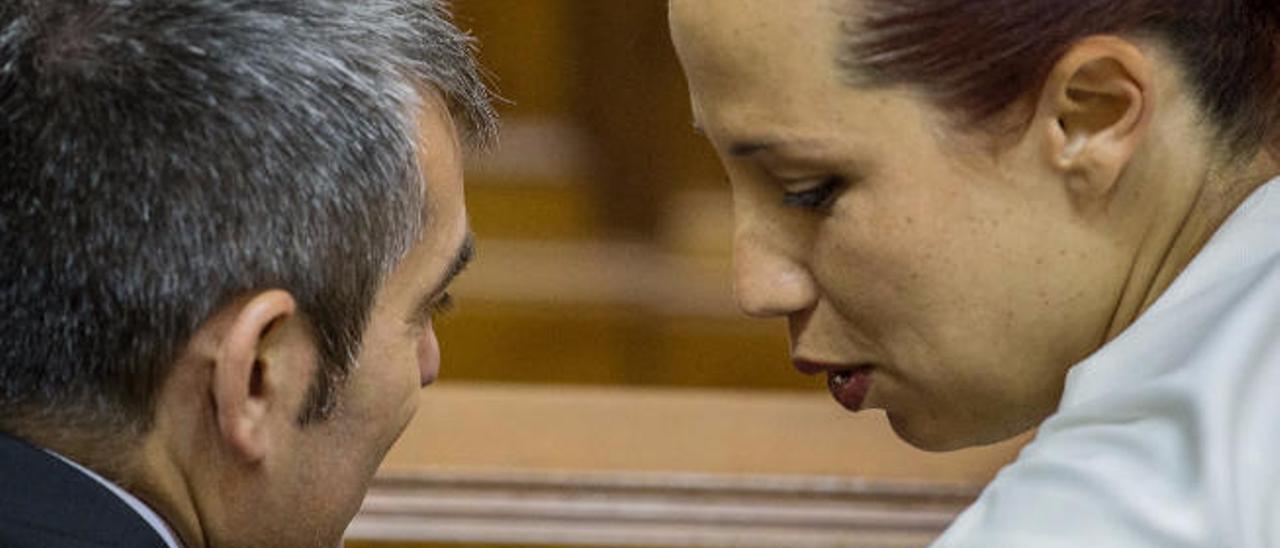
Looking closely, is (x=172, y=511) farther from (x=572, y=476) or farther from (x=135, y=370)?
(x=572, y=476)

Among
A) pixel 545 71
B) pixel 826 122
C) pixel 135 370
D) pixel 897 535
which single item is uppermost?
pixel 826 122

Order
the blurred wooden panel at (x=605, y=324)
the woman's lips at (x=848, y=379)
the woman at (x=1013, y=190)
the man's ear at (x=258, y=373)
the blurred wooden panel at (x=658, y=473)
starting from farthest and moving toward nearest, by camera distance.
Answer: the blurred wooden panel at (x=605, y=324)
the blurred wooden panel at (x=658, y=473)
the woman's lips at (x=848, y=379)
the man's ear at (x=258, y=373)
the woman at (x=1013, y=190)

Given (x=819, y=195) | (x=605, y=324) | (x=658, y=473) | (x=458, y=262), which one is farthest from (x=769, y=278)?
(x=605, y=324)

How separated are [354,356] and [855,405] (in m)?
0.33

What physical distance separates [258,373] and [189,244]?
109 mm

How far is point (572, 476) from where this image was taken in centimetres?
340

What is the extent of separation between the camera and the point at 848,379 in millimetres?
1597

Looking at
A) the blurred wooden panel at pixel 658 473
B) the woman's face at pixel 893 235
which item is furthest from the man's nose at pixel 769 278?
the blurred wooden panel at pixel 658 473

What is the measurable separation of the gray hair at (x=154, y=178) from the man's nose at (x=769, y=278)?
9.4 inches

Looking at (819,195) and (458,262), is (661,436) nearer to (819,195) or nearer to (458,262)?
(458,262)

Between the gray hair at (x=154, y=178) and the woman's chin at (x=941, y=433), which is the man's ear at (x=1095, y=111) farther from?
the gray hair at (x=154, y=178)

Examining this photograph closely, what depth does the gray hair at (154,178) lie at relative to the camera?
1439 mm

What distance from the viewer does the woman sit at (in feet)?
4.50

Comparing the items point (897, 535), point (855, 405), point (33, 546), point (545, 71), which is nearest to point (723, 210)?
point (545, 71)
